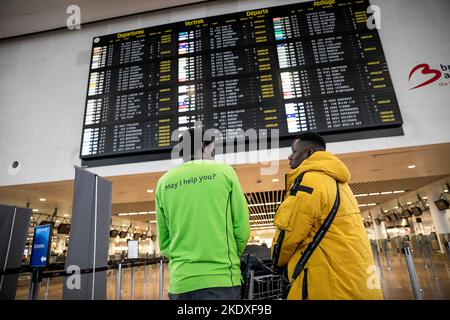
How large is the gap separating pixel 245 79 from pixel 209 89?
21.6 inches

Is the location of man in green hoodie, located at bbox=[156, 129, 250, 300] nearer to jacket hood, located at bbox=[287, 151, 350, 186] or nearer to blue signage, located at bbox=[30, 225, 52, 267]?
jacket hood, located at bbox=[287, 151, 350, 186]

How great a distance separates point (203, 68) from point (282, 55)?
1.20 metres

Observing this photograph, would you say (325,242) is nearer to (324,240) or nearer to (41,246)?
(324,240)

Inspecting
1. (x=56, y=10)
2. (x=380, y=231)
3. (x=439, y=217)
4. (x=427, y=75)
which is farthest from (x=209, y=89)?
(x=380, y=231)

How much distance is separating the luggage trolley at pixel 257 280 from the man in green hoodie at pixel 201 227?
0.40 metres

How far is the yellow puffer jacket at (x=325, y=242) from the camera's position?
50.9 inches

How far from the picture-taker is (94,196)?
2.88 meters

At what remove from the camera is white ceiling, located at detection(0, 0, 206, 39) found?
503cm

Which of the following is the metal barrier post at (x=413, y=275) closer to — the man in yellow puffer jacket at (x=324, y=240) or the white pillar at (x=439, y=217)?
the man in yellow puffer jacket at (x=324, y=240)

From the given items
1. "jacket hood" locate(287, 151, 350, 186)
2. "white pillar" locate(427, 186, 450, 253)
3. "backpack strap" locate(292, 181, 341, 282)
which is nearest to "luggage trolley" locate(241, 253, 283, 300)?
"backpack strap" locate(292, 181, 341, 282)

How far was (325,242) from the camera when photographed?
136cm

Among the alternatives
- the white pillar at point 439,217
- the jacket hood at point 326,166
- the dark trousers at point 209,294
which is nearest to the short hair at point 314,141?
the jacket hood at point 326,166
